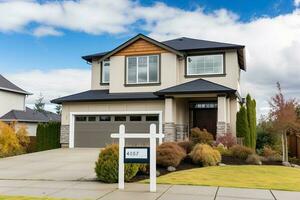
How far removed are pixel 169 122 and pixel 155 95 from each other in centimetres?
197

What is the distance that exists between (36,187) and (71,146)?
45.5ft

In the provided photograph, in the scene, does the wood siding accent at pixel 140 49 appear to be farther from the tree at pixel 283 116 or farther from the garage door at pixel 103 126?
the tree at pixel 283 116

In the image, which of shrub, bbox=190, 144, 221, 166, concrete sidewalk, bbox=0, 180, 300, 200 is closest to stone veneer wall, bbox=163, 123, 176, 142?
shrub, bbox=190, 144, 221, 166

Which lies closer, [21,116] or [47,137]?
[47,137]

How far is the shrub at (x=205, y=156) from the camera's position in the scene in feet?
45.8

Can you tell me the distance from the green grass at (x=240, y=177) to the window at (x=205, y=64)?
1043 centimetres

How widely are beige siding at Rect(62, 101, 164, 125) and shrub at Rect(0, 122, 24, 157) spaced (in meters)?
3.38

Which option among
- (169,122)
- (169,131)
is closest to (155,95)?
(169,122)

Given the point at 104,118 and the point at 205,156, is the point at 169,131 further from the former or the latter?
the point at 205,156

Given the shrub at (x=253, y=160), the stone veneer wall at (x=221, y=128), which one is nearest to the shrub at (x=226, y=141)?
the stone veneer wall at (x=221, y=128)

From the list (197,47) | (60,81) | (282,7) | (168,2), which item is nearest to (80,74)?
(60,81)

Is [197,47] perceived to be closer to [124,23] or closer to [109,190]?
[124,23]

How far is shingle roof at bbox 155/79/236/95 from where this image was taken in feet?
67.7

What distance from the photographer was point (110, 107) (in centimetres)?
2344
